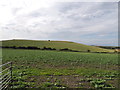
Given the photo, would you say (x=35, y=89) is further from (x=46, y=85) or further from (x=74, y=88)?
(x=74, y=88)

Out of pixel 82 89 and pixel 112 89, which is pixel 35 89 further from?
pixel 112 89

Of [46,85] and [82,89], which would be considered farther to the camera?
[46,85]

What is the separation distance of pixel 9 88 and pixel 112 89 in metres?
6.39

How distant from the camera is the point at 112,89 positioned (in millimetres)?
6500

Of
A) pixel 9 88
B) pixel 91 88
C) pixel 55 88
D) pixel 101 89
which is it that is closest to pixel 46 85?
pixel 55 88

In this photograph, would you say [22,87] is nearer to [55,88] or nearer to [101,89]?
[55,88]

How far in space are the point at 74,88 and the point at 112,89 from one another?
2385 millimetres

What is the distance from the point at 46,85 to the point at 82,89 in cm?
239

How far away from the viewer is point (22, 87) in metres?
6.43

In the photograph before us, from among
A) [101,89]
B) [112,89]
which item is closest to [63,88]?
[101,89]

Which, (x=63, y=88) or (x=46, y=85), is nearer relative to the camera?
(x=63, y=88)

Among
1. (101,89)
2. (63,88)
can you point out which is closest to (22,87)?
(63,88)

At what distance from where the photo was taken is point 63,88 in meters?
6.49

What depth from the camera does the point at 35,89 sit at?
630cm
